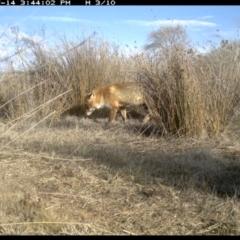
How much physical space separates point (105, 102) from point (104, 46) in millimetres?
1667

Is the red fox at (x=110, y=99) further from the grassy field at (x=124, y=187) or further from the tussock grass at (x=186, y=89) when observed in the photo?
the grassy field at (x=124, y=187)

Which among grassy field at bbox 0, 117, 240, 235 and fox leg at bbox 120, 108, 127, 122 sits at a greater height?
grassy field at bbox 0, 117, 240, 235

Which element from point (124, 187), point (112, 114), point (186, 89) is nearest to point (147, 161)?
point (124, 187)

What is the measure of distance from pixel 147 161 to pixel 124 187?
89 centimetres

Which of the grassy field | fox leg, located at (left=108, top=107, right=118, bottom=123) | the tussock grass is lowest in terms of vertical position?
fox leg, located at (left=108, top=107, right=118, bottom=123)

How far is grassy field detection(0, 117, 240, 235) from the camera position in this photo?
288 cm

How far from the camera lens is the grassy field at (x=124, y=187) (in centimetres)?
288

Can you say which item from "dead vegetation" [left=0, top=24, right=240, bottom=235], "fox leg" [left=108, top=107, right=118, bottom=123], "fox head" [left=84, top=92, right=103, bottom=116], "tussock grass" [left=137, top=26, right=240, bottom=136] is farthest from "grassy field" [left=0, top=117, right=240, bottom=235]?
"fox head" [left=84, top=92, right=103, bottom=116]

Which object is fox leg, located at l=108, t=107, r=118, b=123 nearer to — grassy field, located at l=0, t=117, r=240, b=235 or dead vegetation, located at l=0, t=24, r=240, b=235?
dead vegetation, located at l=0, t=24, r=240, b=235

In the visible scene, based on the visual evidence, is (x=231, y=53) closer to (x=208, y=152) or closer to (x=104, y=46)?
(x=208, y=152)

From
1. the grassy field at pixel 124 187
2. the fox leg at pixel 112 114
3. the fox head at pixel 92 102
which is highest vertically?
the grassy field at pixel 124 187

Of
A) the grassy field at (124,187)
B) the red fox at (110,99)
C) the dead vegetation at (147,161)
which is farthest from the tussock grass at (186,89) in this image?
the red fox at (110,99)

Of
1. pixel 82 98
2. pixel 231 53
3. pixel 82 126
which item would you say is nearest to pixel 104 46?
pixel 82 98

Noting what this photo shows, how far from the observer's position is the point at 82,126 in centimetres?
729
